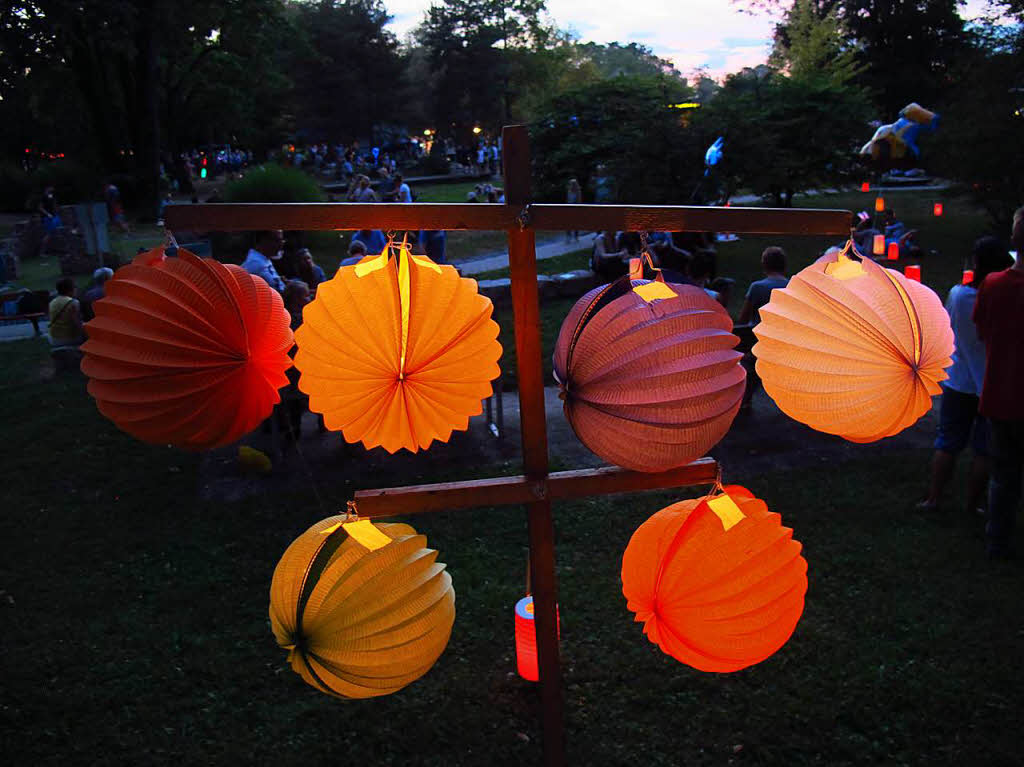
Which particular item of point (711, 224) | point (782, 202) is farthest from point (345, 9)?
point (711, 224)

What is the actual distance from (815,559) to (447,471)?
289 centimetres

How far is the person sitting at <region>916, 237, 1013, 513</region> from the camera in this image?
4652 millimetres

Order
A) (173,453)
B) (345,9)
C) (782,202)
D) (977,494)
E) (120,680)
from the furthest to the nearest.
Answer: (345,9) < (782,202) < (173,453) < (977,494) < (120,680)

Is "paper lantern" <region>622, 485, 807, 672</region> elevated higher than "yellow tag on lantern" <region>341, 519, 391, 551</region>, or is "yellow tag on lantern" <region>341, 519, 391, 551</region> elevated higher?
"yellow tag on lantern" <region>341, 519, 391, 551</region>

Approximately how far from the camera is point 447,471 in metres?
6.33

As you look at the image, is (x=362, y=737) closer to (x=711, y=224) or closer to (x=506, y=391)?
(x=711, y=224)

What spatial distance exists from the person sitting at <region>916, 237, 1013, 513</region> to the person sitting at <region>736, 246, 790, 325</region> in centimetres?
126

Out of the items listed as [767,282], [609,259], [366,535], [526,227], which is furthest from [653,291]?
[609,259]

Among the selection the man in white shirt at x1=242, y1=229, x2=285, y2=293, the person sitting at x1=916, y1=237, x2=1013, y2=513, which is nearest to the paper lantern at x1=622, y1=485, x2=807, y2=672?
the person sitting at x1=916, y1=237, x2=1013, y2=513

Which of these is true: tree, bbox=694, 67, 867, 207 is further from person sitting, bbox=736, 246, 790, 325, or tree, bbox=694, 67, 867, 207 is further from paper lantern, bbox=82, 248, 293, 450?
paper lantern, bbox=82, 248, 293, 450

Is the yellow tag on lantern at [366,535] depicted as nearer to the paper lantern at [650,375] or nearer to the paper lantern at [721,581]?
the paper lantern at [650,375]

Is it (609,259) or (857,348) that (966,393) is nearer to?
(857,348)

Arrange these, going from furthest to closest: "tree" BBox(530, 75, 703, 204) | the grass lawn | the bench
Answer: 1. "tree" BBox(530, 75, 703, 204)
2. the bench
3. the grass lawn

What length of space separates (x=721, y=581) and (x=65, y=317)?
31.7 ft
